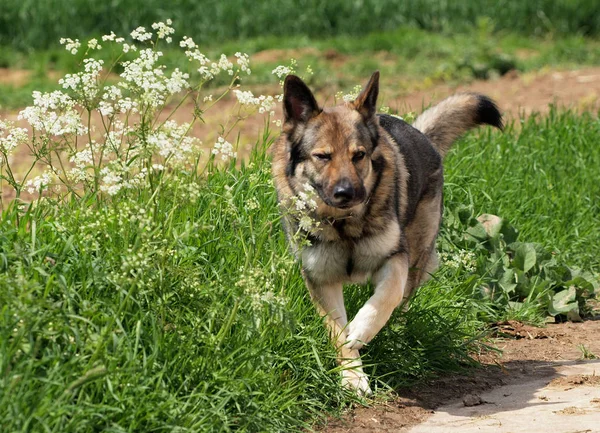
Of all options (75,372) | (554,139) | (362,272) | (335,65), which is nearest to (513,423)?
(362,272)

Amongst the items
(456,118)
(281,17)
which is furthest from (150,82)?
(281,17)

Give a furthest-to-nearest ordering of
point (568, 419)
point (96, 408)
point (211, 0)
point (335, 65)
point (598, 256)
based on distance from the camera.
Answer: point (211, 0) < point (335, 65) < point (598, 256) < point (568, 419) < point (96, 408)

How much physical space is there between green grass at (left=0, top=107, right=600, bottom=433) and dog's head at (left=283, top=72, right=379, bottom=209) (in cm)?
40

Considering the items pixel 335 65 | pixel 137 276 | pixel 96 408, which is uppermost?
pixel 137 276

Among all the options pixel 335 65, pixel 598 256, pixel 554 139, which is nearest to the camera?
pixel 598 256

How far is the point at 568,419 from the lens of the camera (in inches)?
183

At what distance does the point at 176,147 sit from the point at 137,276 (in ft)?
2.03

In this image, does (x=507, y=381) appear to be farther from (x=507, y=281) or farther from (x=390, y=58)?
(x=390, y=58)

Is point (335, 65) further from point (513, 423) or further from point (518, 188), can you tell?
point (513, 423)

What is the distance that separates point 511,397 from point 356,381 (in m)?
0.82

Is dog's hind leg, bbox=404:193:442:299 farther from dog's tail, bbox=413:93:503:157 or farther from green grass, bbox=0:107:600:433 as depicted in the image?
dog's tail, bbox=413:93:503:157

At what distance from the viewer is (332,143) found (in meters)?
5.33

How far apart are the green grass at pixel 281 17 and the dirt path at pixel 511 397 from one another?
11.9 metres

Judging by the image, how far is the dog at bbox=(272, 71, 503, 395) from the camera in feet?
16.9
